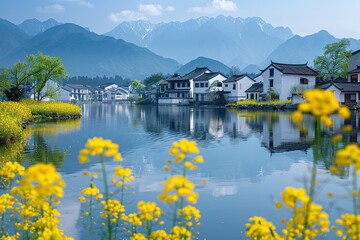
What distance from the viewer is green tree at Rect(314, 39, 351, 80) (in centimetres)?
6325

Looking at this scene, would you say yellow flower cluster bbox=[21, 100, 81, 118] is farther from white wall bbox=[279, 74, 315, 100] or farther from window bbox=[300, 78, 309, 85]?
window bbox=[300, 78, 309, 85]

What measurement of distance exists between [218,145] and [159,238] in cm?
1783

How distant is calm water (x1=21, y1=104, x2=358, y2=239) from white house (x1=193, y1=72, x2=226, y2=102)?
162ft

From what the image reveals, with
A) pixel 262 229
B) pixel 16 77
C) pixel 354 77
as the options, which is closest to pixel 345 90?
pixel 354 77

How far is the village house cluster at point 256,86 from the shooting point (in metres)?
52.6

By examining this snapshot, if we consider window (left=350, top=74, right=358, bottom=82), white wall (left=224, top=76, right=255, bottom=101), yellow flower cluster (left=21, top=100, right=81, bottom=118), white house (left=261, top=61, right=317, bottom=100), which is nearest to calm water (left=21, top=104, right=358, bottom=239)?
yellow flower cluster (left=21, top=100, right=81, bottom=118)

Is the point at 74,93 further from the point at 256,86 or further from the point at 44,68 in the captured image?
the point at 44,68

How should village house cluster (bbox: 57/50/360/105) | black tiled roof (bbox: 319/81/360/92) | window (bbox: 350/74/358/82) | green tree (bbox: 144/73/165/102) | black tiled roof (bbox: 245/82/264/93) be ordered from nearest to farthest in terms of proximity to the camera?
black tiled roof (bbox: 319/81/360/92) < village house cluster (bbox: 57/50/360/105) < window (bbox: 350/74/358/82) < black tiled roof (bbox: 245/82/264/93) < green tree (bbox: 144/73/165/102)

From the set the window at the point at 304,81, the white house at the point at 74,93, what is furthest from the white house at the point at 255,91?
the white house at the point at 74,93

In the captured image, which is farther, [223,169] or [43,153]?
Answer: [43,153]

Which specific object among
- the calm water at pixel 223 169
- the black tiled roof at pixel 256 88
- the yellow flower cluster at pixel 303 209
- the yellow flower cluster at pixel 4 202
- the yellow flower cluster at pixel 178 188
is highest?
the black tiled roof at pixel 256 88

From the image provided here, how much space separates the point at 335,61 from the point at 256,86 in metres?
14.4

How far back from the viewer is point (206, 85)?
79938 mm

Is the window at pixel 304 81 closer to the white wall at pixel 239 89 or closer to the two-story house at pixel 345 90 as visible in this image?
the two-story house at pixel 345 90
